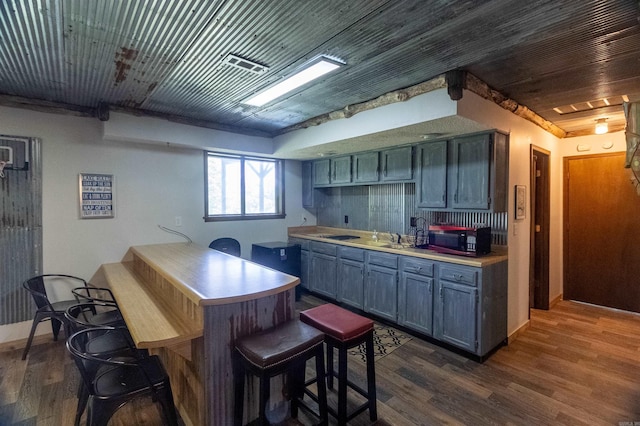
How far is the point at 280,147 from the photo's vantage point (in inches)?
176

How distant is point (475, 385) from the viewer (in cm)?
243

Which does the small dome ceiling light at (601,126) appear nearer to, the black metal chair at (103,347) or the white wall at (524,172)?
the white wall at (524,172)

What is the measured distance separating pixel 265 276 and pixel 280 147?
2.64 meters

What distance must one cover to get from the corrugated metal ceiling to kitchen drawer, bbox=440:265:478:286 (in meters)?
1.65

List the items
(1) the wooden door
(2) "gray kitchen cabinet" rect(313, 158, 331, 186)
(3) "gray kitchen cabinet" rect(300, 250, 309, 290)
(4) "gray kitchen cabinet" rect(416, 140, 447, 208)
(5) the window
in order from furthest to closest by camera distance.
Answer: (2) "gray kitchen cabinet" rect(313, 158, 331, 186)
(3) "gray kitchen cabinet" rect(300, 250, 309, 290)
(5) the window
(1) the wooden door
(4) "gray kitchen cabinet" rect(416, 140, 447, 208)

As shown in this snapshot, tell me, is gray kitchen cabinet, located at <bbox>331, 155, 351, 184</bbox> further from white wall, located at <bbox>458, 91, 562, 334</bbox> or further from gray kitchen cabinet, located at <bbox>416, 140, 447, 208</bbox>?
white wall, located at <bbox>458, 91, 562, 334</bbox>

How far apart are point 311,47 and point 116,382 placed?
231 centimetres

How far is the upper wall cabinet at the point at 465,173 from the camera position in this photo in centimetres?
294

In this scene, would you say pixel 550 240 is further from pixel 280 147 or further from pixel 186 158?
pixel 186 158

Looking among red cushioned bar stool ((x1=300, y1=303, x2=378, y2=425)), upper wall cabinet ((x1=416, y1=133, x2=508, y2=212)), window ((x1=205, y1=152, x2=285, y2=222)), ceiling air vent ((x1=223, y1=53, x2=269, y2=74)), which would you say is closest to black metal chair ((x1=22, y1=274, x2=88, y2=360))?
window ((x1=205, y1=152, x2=285, y2=222))

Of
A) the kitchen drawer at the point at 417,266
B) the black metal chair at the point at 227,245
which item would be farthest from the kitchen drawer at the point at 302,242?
the kitchen drawer at the point at 417,266

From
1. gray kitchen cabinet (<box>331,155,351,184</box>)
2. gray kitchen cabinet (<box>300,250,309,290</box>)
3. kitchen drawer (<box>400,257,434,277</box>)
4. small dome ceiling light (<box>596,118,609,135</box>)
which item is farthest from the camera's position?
gray kitchen cabinet (<box>300,250,309,290</box>)

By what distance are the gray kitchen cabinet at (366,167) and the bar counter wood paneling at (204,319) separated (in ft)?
7.25

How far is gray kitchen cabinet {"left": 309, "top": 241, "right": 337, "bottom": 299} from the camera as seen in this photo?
423 centimetres
